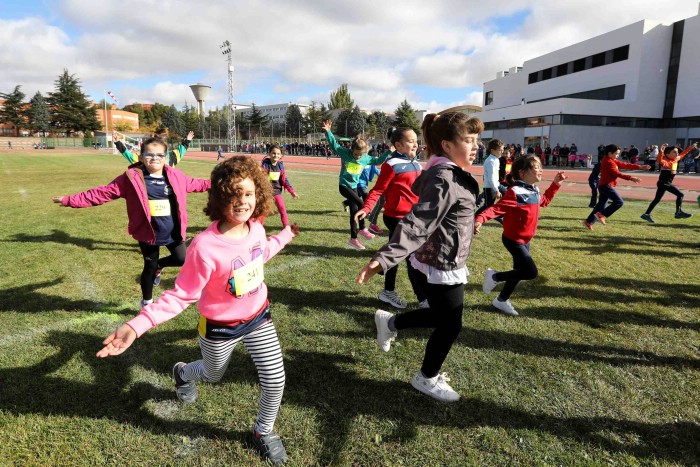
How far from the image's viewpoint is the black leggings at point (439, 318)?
2.82m

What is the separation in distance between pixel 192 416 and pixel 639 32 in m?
51.2

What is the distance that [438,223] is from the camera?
2508 mm

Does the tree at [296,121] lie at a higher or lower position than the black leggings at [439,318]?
higher

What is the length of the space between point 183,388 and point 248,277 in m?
1.16

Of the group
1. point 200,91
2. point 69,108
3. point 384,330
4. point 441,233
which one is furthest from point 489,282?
point 69,108

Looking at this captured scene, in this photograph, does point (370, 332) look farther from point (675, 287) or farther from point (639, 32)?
point (639, 32)

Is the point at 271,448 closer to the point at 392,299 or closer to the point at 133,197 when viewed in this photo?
the point at 392,299

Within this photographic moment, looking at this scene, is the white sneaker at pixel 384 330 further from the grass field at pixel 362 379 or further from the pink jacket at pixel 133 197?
the pink jacket at pixel 133 197

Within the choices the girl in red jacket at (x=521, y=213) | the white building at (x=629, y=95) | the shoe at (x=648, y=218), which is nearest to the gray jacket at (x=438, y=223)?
the girl in red jacket at (x=521, y=213)

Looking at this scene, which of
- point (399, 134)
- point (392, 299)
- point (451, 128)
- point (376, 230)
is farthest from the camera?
point (376, 230)

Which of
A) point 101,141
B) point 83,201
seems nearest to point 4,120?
point 101,141

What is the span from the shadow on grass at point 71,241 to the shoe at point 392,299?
495cm

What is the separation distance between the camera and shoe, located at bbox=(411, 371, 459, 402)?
3.04m

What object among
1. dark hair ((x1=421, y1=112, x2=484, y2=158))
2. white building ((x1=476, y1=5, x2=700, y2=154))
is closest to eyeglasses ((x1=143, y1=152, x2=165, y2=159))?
dark hair ((x1=421, y1=112, x2=484, y2=158))
